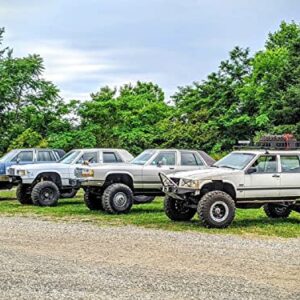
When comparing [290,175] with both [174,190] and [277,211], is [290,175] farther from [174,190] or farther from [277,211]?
[174,190]

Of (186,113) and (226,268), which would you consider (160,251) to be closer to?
(226,268)

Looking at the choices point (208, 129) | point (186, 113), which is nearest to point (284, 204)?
point (208, 129)

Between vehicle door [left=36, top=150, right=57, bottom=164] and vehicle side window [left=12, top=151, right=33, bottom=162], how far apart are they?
0.25 m

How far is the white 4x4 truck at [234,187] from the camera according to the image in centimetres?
1313

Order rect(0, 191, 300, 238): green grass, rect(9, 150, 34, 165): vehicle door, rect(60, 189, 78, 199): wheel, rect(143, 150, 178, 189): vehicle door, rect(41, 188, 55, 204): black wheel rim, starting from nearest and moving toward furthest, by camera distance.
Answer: rect(0, 191, 300, 238): green grass < rect(143, 150, 178, 189): vehicle door < rect(41, 188, 55, 204): black wheel rim < rect(60, 189, 78, 199): wheel < rect(9, 150, 34, 165): vehicle door

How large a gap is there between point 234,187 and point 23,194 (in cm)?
868

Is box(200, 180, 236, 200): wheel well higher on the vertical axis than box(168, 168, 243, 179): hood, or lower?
lower

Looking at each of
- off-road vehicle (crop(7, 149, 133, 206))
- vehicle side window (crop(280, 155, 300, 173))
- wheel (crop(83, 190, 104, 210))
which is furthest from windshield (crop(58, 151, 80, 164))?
vehicle side window (crop(280, 155, 300, 173))

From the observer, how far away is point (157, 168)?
660 inches

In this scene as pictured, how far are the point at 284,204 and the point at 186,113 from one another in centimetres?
2861

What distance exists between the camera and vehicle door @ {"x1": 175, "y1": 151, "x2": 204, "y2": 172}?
17.1 meters

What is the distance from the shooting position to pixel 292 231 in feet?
42.1

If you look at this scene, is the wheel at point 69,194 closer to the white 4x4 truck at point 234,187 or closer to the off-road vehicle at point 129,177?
the off-road vehicle at point 129,177

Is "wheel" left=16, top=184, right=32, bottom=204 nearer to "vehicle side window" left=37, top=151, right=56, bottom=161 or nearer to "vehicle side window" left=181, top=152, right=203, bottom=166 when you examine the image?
"vehicle side window" left=37, top=151, right=56, bottom=161
